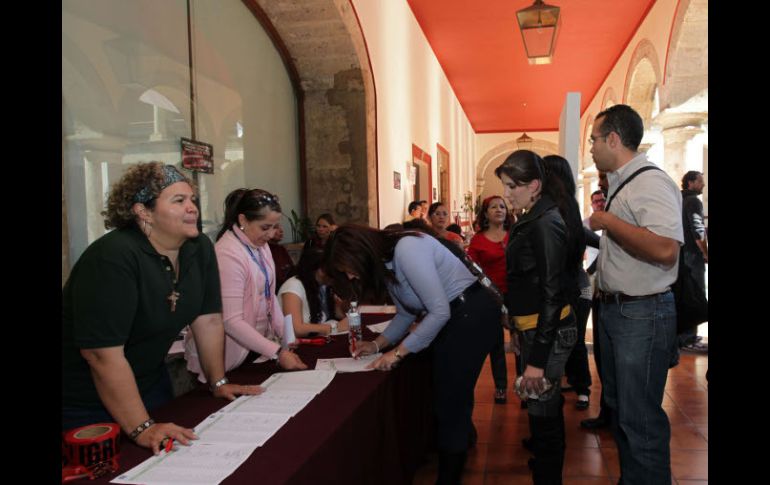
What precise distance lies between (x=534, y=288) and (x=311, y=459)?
112cm

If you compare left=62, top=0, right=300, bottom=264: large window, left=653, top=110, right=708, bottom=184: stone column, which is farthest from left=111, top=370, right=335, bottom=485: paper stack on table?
left=653, top=110, right=708, bottom=184: stone column

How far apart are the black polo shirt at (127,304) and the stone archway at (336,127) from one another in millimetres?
3881

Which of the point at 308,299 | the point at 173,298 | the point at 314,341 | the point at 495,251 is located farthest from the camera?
the point at 495,251

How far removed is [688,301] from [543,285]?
22.6 inches

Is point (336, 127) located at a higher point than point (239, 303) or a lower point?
higher

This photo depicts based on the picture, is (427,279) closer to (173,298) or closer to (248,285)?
(248,285)

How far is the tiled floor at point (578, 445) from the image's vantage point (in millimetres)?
2998

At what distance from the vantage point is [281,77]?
219 inches

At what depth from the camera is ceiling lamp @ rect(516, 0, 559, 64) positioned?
216 inches

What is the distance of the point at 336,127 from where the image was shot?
19.1 ft

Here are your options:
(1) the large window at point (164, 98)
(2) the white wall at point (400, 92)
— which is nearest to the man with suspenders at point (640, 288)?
(1) the large window at point (164, 98)

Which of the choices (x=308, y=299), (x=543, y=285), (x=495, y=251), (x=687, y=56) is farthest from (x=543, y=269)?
(x=687, y=56)
